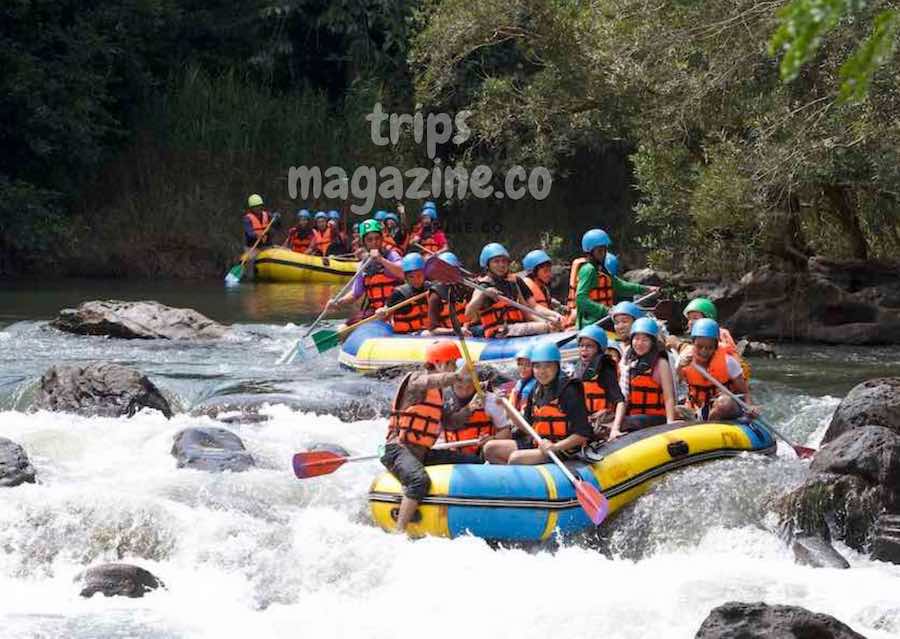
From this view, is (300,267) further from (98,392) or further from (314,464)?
(314,464)

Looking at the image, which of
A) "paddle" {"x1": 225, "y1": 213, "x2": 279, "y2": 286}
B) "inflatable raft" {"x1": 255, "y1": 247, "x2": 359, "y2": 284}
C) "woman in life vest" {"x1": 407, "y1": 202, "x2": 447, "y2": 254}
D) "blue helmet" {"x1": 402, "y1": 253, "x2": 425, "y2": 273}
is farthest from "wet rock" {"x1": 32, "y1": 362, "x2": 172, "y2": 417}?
"inflatable raft" {"x1": 255, "y1": 247, "x2": 359, "y2": 284}

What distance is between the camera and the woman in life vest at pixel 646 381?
997 cm

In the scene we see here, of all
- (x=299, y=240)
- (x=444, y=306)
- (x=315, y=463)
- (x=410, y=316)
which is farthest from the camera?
(x=299, y=240)

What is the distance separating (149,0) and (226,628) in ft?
60.4

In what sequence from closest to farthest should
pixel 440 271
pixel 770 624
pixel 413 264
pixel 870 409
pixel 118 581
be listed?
1. pixel 770 624
2. pixel 118 581
3. pixel 870 409
4. pixel 440 271
5. pixel 413 264

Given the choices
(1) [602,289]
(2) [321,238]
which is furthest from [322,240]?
(1) [602,289]

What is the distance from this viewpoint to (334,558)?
28.9 ft

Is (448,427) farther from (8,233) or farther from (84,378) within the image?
(8,233)

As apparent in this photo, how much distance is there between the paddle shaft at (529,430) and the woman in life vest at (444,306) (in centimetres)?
459

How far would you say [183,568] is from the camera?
8867mm

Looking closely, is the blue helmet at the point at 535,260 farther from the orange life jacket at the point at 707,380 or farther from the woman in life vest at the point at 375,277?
the orange life jacket at the point at 707,380

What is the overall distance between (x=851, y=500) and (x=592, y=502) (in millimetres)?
1594

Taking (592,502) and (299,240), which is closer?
(592,502)

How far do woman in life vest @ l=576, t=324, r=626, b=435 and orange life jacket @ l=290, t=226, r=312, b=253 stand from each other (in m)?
15.6
